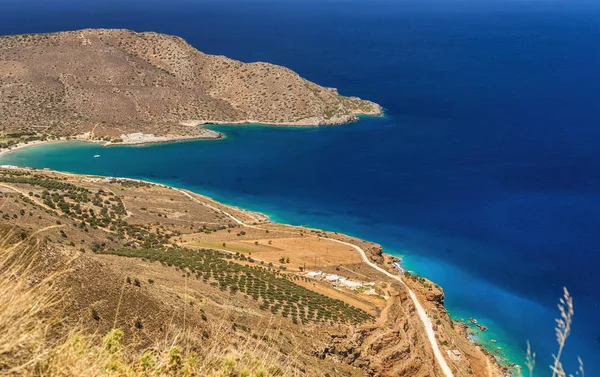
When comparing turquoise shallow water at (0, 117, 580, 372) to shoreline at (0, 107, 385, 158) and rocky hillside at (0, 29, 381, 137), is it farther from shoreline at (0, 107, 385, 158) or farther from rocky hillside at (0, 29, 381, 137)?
rocky hillside at (0, 29, 381, 137)

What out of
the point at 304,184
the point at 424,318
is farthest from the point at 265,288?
the point at 304,184

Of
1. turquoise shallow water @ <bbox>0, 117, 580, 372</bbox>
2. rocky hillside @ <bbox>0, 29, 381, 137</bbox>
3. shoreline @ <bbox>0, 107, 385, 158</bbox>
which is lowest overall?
turquoise shallow water @ <bbox>0, 117, 580, 372</bbox>

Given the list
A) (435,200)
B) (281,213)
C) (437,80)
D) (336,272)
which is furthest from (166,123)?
(437,80)

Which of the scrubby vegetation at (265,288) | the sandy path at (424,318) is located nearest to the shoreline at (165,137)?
the sandy path at (424,318)

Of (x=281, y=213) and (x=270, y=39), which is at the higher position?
(x=270, y=39)

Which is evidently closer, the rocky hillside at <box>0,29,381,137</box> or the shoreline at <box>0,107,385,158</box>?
the shoreline at <box>0,107,385,158</box>

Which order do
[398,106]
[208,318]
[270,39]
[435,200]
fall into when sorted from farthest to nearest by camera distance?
1. [270,39]
2. [398,106]
3. [435,200]
4. [208,318]

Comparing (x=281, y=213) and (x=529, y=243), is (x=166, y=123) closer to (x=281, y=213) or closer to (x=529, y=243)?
(x=281, y=213)

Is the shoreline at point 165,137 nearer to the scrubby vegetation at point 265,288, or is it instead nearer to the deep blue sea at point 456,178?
the deep blue sea at point 456,178

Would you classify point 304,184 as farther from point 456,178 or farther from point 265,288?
point 265,288

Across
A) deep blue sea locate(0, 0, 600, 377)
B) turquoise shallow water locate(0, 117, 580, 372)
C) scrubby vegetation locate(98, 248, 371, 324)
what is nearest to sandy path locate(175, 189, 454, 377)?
scrubby vegetation locate(98, 248, 371, 324)
